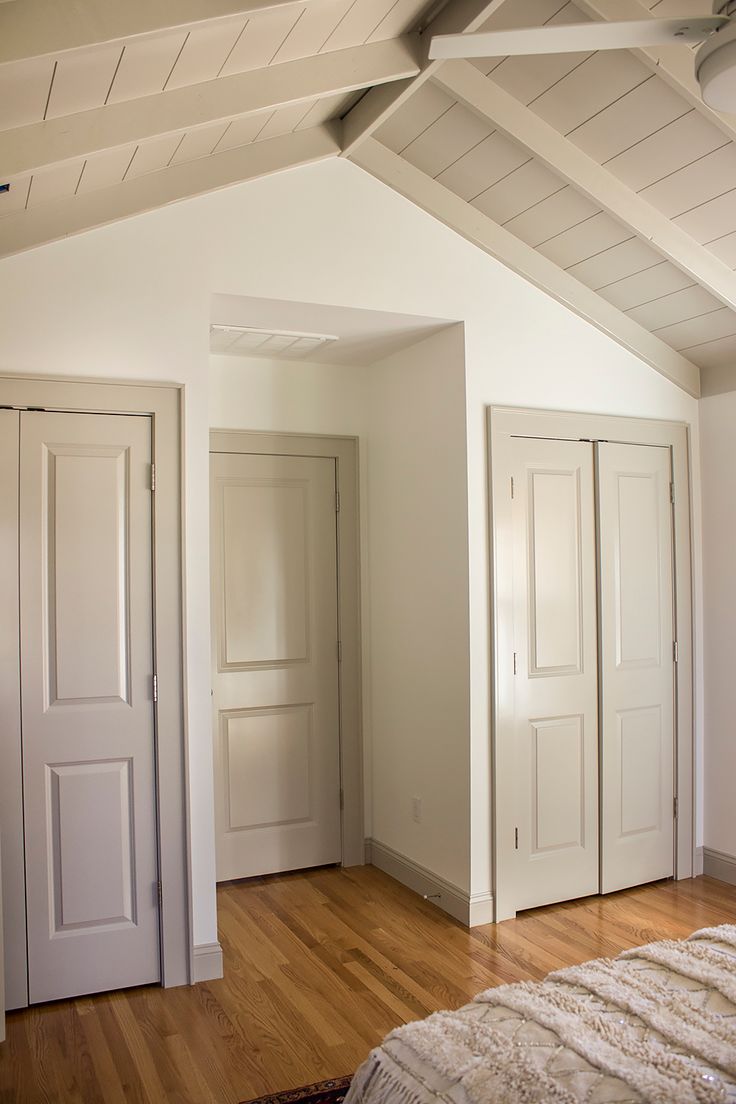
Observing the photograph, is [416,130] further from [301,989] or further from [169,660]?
[301,989]

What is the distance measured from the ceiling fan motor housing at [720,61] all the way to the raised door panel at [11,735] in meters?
2.28

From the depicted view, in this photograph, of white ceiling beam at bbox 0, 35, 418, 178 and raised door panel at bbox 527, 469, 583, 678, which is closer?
white ceiling beam at bbox 0, 35, 418, 178

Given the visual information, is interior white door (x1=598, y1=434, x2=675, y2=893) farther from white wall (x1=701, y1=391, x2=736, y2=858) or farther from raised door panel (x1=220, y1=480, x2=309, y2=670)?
raised door panel (x1=220, y1=480, x2=309, y2=670)

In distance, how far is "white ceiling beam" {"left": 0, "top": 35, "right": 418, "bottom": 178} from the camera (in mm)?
2184

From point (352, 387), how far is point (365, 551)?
84cm

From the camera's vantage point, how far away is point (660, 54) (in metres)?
2.55

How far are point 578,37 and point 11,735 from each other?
261cm

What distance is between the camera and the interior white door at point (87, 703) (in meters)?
2.99

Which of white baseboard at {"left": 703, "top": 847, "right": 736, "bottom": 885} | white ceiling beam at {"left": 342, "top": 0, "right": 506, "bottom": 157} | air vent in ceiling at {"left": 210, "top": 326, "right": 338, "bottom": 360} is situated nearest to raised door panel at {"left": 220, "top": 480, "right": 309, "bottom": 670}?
air vent in ceiling at {"left": 210, "top": 326, "right": 338, "bottom": 360}

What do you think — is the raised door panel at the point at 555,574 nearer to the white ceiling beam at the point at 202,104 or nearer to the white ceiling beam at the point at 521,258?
the white ceiling beam at the point at 521,258

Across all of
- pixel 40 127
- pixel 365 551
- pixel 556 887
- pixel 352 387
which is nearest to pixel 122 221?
pixel 40 127

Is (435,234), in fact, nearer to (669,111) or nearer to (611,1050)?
(669,111)

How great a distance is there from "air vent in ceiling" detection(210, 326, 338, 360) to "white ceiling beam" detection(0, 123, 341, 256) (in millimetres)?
692

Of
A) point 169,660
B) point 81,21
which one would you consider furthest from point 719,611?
point 81,21
